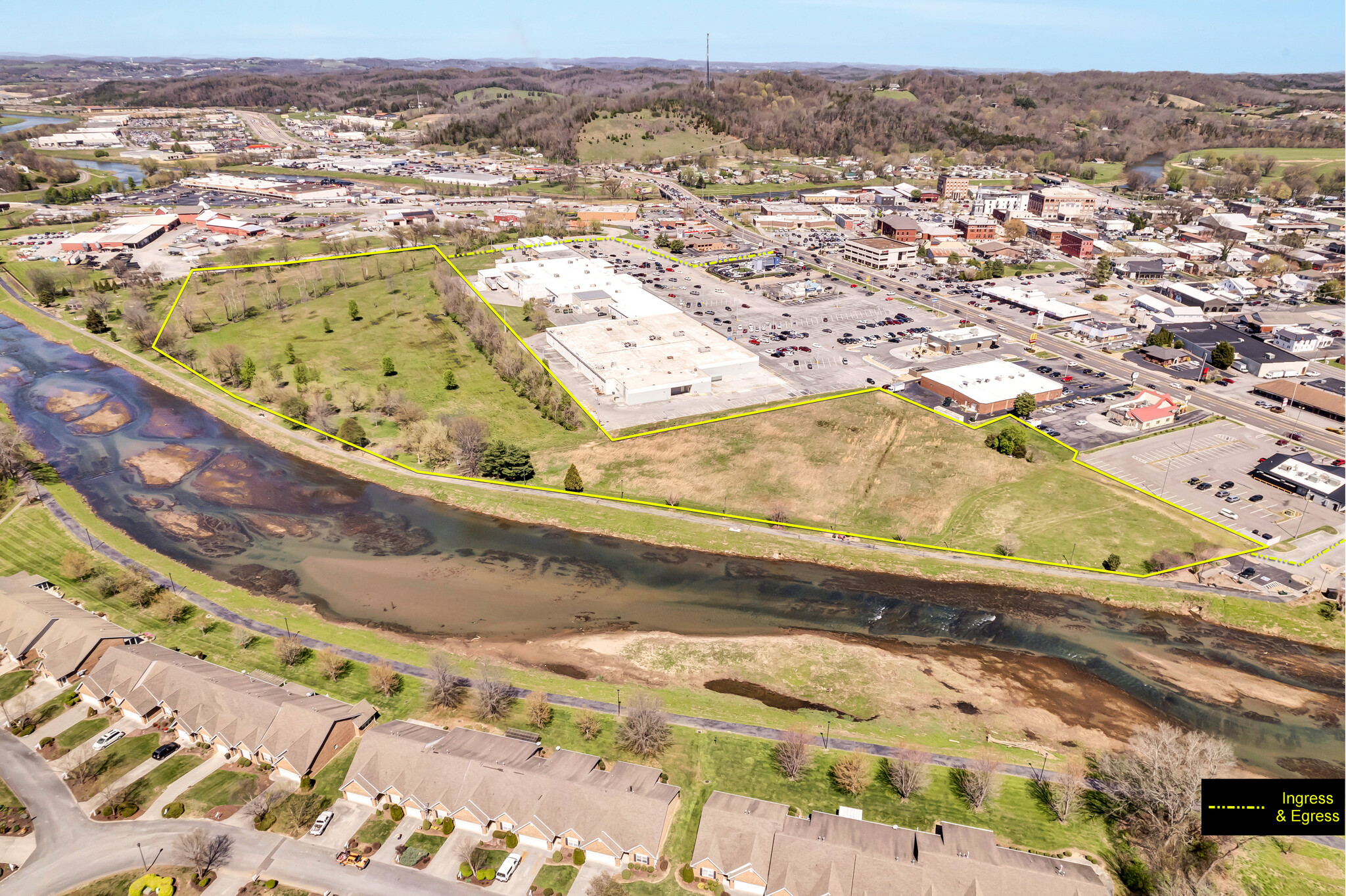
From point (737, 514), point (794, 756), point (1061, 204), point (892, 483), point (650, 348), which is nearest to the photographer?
point (794, 756)

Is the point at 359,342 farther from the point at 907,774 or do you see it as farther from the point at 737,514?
the point at 907,774

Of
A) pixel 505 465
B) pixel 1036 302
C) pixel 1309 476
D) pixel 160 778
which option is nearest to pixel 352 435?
pixel 505 465

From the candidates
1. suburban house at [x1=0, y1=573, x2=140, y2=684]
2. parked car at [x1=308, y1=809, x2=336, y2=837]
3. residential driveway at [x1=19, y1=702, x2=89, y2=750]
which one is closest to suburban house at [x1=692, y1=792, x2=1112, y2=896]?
parked car at [x1=308, y1=809, x2=336, y2=837]

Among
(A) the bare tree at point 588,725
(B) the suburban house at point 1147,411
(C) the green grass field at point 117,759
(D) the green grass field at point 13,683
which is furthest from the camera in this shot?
(B) the suburban house at point 1147,411

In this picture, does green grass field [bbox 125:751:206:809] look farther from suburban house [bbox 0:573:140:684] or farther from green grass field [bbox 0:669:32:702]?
green grass field [bbox 0:669:32:702]

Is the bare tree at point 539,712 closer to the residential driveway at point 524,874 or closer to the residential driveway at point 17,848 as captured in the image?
the residential driveway at point 524,874

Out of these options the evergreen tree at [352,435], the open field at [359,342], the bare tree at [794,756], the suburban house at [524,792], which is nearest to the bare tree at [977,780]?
the bare tree at [794,756]
